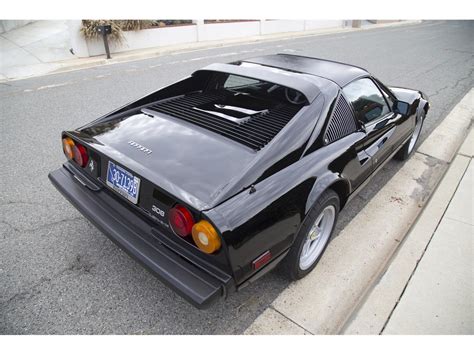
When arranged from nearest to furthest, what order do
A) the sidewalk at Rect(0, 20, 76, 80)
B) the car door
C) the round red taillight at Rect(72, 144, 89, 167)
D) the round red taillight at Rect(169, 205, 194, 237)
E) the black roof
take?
the round red taillight at Rect(169, 205, 194, 237) → the round red taillight at Rect(72, 144, 89, 167) → the black roof → the car door → the sidewalk at Rect(0, 20, 76, 80)

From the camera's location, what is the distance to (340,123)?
8.17 feet

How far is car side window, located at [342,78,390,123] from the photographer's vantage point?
273 centimetres

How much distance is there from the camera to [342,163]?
2.41 metres

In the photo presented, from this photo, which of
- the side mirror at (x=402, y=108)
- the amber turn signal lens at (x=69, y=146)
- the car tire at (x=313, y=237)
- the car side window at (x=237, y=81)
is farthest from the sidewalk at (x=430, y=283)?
the amber turn signal lens at (x=69, y=146)

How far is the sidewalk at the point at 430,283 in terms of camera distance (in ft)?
7.03

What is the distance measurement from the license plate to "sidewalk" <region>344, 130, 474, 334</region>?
1.59 metres

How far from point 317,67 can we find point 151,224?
1910mm

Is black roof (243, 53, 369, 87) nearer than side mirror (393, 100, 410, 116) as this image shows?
Yes

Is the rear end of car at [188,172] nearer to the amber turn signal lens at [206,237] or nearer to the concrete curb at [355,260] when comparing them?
the amber turn signal lens at [206,237]

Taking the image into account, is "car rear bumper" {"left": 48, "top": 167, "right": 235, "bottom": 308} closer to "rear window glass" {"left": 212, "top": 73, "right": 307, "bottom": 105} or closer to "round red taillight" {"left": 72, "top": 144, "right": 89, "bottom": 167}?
"round red taillight" {"left": 72, "top": 144, "right": 89, "bottom": 167}

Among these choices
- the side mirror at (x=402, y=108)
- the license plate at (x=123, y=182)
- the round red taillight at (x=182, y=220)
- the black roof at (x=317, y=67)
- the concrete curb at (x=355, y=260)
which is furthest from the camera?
the side mirror at (x=402, y=108)

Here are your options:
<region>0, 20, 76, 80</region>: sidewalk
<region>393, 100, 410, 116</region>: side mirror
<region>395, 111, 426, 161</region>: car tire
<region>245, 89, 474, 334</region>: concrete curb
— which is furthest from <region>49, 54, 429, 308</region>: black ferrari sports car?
<region>0, 20, 76, 80</region>: sidewalk

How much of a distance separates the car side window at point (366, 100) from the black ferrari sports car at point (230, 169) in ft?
0.06

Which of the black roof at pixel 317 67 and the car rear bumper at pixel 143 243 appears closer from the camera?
the car rear bumper at pixel 143 243
